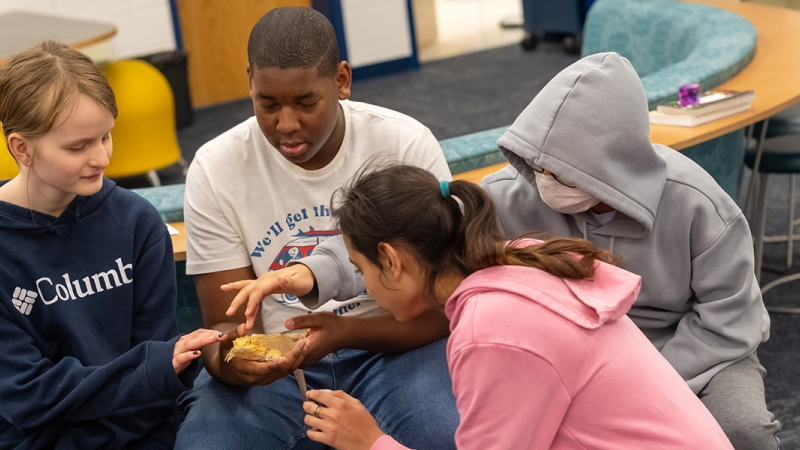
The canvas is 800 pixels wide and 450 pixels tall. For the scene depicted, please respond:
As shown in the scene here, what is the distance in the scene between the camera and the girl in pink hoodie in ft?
4.43

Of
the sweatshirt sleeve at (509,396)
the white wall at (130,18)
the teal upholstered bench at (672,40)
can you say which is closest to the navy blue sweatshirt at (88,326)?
the sweatshirt sleeve at (509,396)

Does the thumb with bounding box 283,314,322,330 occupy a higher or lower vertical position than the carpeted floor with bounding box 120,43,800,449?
higher

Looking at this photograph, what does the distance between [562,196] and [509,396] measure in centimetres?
57

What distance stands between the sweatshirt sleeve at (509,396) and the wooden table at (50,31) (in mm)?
3526

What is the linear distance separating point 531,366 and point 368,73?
6008 millimetres

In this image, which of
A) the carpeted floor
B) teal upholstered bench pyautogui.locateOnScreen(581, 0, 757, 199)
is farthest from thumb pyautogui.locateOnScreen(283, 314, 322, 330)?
the carpeted floor

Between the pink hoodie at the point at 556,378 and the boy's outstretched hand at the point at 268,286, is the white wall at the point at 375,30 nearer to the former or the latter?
the boy's outstretched hand at the point at 268,286

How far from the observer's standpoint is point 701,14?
12.9ft

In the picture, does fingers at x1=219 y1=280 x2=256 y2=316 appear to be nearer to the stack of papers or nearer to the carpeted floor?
the stack of papers

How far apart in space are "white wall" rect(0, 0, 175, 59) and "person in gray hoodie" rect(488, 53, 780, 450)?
192 inches

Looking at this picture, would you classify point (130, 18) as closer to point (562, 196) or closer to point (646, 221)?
point (562, 196)

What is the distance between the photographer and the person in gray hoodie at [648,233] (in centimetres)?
172

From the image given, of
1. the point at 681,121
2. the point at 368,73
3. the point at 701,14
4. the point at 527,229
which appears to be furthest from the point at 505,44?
the point at 527,229

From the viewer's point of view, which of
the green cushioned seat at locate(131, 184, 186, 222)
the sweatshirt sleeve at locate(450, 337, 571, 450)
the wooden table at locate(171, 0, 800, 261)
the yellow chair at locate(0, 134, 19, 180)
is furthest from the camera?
the yellow chair at locate(0, 134, 19, 180)
